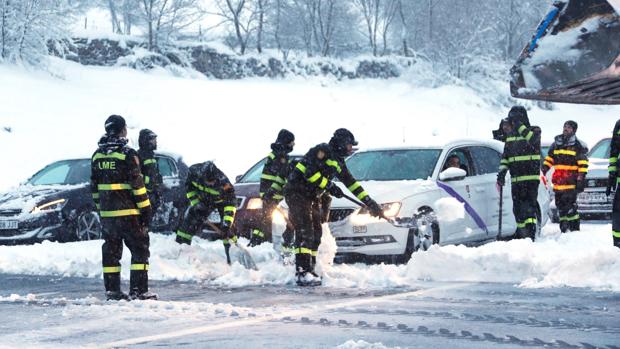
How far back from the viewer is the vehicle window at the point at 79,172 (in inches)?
675

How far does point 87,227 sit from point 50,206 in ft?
2.19

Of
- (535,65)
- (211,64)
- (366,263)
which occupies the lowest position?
(366,263)

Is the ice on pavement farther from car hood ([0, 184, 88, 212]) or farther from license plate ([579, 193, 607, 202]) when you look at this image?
license plate ([579, 193, 607, 202])

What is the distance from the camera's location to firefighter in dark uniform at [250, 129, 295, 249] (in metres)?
13.3

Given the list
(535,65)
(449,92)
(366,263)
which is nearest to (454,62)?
(449,92)

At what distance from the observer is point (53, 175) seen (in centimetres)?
1758

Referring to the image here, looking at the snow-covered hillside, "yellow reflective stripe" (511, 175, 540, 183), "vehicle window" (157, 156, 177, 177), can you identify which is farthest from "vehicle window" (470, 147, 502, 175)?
the snow-covered hillside

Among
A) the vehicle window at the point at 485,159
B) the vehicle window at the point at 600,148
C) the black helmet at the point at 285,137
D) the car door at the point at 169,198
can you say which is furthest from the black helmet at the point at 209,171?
the vehicle window at the point at 600,148

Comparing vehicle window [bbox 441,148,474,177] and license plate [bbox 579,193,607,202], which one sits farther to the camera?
license plate [bbox 579,193,607,202]

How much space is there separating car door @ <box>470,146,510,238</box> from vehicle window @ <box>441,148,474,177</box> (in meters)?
0.13

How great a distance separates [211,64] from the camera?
49688mm

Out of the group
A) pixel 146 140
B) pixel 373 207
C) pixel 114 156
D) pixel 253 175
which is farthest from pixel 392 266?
pixel 253 175

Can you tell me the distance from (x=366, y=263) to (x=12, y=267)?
436cm

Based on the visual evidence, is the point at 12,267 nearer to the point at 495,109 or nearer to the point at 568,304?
the point at 568,304
